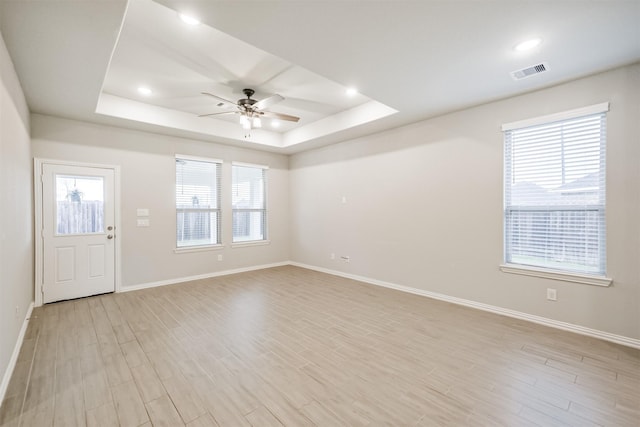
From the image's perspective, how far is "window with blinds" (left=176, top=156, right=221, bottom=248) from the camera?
5.37m

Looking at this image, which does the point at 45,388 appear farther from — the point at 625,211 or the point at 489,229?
the point at 625,211

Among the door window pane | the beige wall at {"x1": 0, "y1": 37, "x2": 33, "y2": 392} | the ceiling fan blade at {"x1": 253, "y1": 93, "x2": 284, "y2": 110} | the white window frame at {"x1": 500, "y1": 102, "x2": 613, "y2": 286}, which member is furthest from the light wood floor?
the ceiling fan blade at {"x1": 253, "y1": 93, "x2": 284, "y2": 110}

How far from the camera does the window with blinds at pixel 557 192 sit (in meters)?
3.01

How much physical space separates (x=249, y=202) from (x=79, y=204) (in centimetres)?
294

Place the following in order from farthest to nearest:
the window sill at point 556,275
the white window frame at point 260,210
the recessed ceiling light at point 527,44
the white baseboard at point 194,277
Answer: the white window frame at point 260,210 → the white baseboard at point 194,277 → the window sill at point 556,275 → the recessed ceiling light at point 527,44

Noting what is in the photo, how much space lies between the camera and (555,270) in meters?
3.24

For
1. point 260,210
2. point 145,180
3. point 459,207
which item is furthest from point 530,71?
point 145,180

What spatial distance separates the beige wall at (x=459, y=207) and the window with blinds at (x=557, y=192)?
0.10m

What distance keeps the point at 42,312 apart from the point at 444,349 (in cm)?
496

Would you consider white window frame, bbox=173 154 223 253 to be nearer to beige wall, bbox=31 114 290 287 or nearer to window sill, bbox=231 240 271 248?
beige wall, bbox=31 114 290 287

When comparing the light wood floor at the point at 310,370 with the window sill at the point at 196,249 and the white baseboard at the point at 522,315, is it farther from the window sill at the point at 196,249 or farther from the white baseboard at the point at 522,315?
the window sill at the point at 196,249

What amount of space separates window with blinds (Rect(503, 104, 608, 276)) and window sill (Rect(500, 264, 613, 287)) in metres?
0.07

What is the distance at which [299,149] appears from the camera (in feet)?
21.0

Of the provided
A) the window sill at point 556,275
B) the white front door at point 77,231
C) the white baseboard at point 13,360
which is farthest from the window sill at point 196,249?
the window sill at point 556,275
